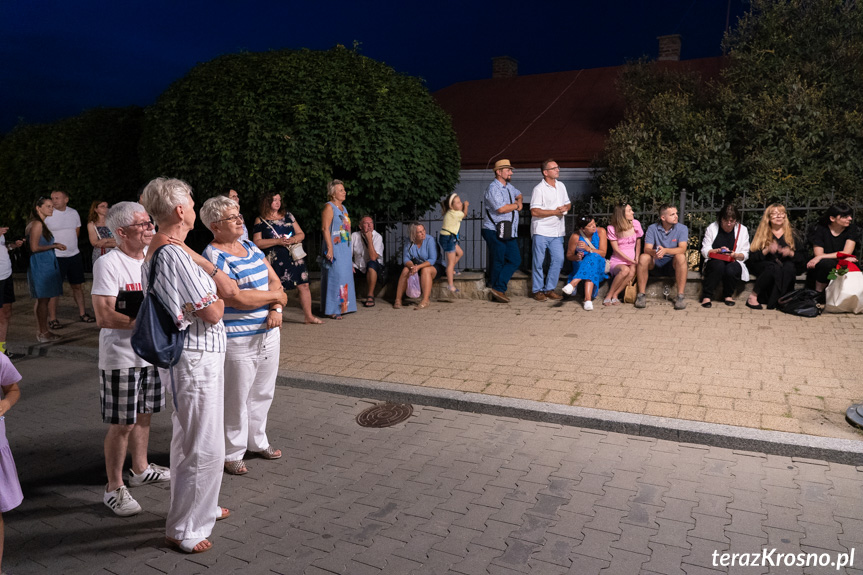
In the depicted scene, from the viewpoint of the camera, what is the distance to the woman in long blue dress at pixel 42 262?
8969 millimetres

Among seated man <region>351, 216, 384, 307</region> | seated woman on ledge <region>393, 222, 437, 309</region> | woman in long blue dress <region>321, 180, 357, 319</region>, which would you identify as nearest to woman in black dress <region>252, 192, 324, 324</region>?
woman in long blue dress <region>321, 180, 357, 319</region>

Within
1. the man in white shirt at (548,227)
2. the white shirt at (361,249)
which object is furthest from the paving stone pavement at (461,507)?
the white shirt at (361,249)

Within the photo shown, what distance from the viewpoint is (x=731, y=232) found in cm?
927

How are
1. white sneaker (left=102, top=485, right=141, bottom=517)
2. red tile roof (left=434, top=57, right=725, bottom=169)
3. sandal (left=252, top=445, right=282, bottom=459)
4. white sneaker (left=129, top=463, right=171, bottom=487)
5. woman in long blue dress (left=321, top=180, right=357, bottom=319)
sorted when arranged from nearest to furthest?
white sneaker (left=102, top=485, right=141, bottom=517) → white sneaker (left=129, top=463, right=171, bottom=487) → sandal (left=252, top=445, right=282, bottom=459) → woman in long blue dress (left=321, top=180, right=357, bottom=319) → red tile roof (left=434, top=57, right=725, bottom=169)

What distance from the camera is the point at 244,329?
4.13 meters

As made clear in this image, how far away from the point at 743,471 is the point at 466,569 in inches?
85.3

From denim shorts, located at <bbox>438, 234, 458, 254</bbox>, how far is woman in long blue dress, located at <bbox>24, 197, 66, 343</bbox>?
19.0 feet

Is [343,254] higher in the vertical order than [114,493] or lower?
higher

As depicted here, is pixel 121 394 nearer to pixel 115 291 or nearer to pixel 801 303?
pixel 115 291

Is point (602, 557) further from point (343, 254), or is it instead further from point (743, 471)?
point (343, 254)

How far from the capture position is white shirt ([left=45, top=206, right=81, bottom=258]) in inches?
384

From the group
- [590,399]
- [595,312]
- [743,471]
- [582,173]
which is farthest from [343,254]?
[582,173]

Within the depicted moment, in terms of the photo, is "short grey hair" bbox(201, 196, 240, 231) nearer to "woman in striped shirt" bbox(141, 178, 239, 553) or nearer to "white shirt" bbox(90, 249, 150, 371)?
"woman in striped shirt" bbox(141, 178, 239, 553)

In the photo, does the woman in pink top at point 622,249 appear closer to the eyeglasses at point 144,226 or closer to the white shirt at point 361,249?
the white shirt at point 361,249
